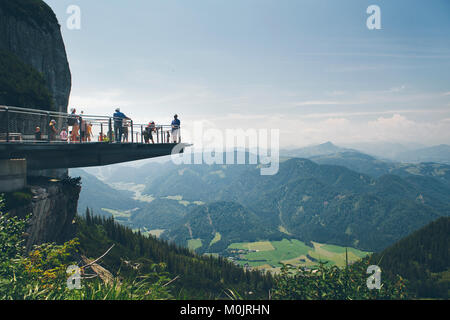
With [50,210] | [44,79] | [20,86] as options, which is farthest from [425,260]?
[20,86]

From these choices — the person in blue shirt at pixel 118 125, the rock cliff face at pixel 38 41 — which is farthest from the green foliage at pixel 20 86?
the person in blue shirt at pixel 118 125

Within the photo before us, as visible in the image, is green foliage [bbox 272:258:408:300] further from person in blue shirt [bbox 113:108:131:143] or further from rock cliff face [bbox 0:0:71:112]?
rock cliff face [bbox 0:0:71:112]

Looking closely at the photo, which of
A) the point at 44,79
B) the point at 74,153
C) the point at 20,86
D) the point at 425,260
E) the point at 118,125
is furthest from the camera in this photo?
the point at 425,260

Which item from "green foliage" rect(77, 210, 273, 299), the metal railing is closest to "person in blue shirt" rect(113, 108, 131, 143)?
the metal railing

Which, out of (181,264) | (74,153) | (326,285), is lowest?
(181,264)

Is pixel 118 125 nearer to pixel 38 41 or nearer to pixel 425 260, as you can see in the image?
pixel 38 41
